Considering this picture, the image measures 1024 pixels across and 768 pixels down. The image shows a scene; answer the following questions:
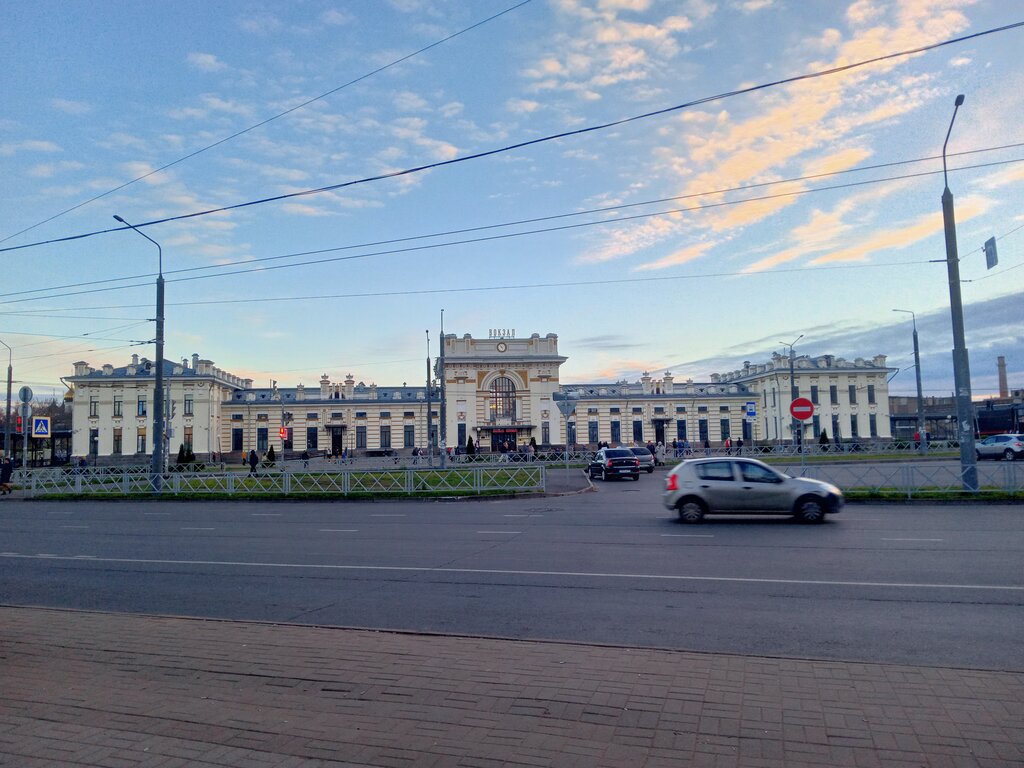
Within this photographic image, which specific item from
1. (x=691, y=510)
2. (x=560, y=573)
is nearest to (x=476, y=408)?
(x=691, y=510)

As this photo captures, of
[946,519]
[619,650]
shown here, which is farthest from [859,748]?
[946,519]

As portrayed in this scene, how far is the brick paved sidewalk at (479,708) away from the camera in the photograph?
14.1ft

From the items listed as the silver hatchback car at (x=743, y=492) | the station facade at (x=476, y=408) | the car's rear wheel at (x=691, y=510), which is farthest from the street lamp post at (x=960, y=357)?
the station facade at (x=476, y=408)

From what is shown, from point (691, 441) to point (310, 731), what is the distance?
79120mm

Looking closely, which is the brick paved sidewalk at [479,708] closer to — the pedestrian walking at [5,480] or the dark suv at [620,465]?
the dark suv at [620,465]

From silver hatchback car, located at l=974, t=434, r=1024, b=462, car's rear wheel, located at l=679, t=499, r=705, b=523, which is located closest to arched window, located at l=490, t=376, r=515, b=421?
silver hatchback car, located at l=974, t=434, r=1024, b=462

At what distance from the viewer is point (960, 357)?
21297 millimetres

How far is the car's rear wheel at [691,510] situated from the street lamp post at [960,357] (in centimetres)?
931

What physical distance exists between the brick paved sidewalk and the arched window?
233ft

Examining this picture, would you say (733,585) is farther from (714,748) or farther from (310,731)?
(310,731)

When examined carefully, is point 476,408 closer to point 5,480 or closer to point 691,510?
point 5,480

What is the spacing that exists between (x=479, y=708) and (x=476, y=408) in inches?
2845

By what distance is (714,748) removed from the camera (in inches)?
171

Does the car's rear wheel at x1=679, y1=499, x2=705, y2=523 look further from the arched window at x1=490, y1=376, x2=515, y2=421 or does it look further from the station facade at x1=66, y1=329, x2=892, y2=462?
the arched window at x1=490, y1=376, x2=515, y2=421
